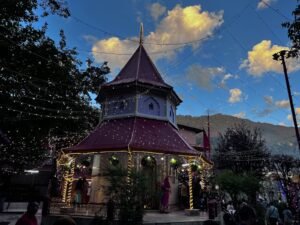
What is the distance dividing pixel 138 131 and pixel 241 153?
19.1 m

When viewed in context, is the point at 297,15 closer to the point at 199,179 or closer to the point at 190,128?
the point at 199,179

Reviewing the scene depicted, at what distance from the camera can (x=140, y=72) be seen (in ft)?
69.9

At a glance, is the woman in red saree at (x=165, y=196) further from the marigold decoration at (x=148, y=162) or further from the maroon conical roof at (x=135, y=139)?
the marigold decoration at (x=148, y=162)

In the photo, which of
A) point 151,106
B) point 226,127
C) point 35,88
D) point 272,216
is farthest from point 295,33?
point 226,127

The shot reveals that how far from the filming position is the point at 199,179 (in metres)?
18.8

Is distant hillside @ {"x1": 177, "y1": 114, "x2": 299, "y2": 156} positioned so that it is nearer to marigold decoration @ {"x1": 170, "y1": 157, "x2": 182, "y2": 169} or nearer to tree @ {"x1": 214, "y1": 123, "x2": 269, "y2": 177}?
tree @ {"x1": 214, "y1": 123, "x2": 269, "y2": 177}

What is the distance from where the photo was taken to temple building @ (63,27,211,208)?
1611 cm

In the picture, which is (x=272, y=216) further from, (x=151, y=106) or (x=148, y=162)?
(x=151, y=106)

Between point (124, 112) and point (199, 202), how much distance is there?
7.70 metres

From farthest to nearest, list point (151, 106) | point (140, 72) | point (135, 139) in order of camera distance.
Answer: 1. point (140, 72)
2. point (151, 106)
3. point (135, 139)

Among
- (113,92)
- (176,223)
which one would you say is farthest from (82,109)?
(176,223)

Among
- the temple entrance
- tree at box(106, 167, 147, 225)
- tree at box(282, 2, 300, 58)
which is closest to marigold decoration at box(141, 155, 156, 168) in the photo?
the temple entrance

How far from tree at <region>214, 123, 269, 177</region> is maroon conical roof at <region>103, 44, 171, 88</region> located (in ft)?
48.7

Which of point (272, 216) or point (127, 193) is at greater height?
point (127, 193)
